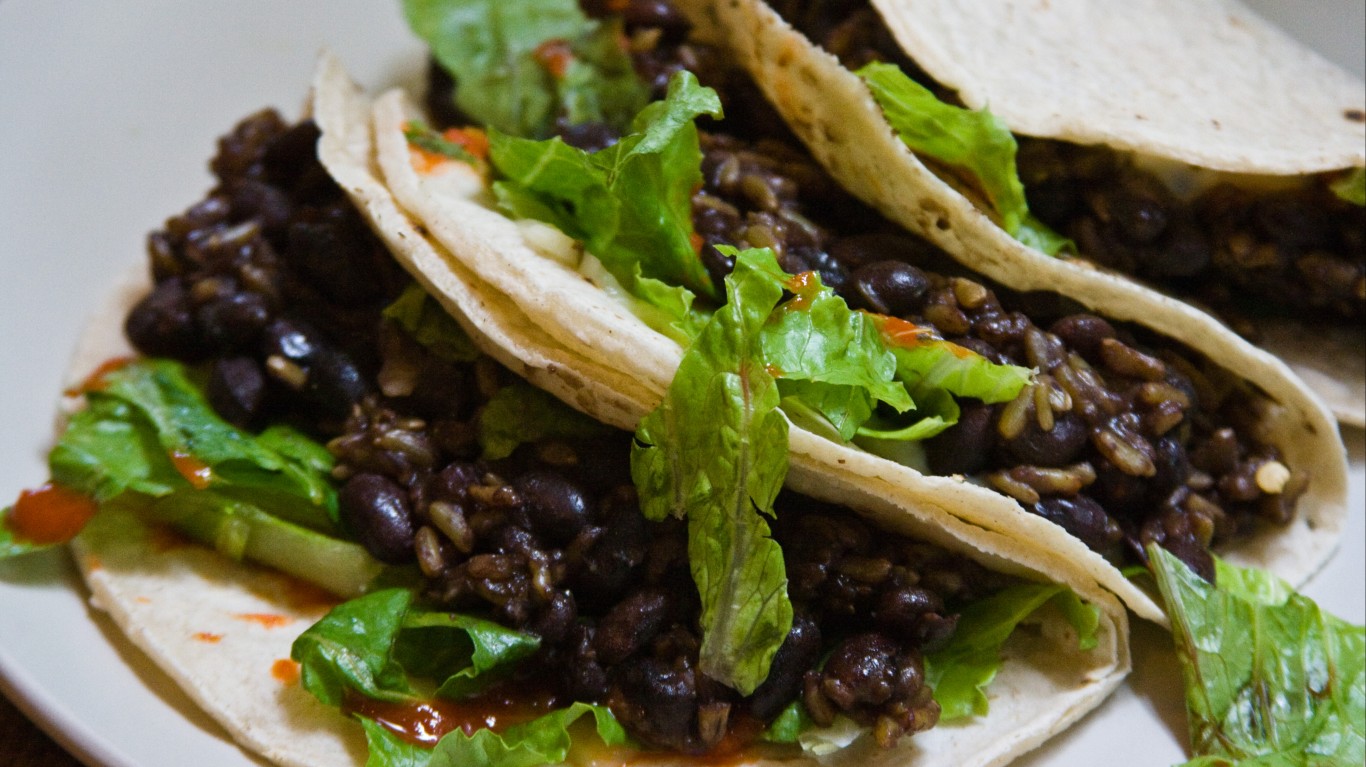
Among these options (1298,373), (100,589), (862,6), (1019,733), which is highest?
(862,6)

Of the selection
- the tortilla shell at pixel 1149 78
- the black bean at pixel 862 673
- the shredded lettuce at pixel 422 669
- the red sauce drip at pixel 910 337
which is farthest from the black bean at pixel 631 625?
the tortilla shell at pixel 1149 78

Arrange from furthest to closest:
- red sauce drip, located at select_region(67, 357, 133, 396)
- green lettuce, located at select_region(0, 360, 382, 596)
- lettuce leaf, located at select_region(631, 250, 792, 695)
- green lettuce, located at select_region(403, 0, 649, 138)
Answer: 1. green lettuce, located at select_region(403, 0, 649, 138)
2. red sauce drip, located at select_region(67, 357, 133, 396)
3. green lettuce, located at select_region(0, 360, 382, 596)
4. lettuce leaf, located at select_region(631, 250, 792, 695)

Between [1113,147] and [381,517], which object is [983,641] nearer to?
[1113,147]

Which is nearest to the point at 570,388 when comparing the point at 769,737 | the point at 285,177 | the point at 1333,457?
the point at 769,737

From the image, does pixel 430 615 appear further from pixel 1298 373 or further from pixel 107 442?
pixel 1298 373

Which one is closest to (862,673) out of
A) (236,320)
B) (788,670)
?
(788,670)

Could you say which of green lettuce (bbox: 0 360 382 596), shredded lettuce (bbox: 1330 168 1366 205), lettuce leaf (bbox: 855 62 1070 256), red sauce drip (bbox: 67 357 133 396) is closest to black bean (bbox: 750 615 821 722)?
green lettuce (bbox: 0 360 382 596)

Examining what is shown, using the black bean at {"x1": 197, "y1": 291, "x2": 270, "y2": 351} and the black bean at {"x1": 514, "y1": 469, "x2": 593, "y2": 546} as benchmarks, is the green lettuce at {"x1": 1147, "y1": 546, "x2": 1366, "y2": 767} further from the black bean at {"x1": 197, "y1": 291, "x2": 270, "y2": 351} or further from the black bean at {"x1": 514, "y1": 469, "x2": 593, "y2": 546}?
the black bean at {"x1": 197, "y1": 291, "x2": 270, "y2": 351}
